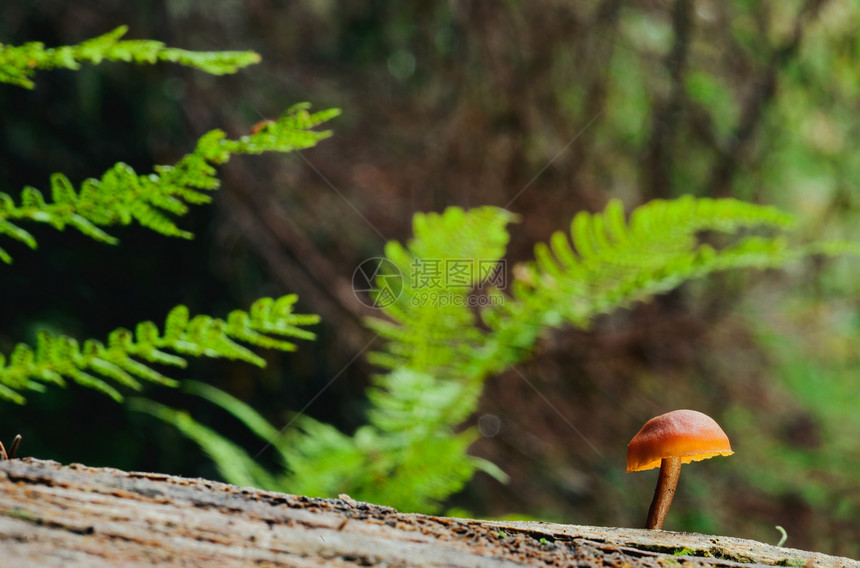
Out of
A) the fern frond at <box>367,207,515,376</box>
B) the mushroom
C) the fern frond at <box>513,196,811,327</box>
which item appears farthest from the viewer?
the fern frond at <box>367,207,515,376</box>

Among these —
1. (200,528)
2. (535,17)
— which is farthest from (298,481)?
(535,17)

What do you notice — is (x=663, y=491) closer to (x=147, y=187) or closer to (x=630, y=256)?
(x=630, y=256)

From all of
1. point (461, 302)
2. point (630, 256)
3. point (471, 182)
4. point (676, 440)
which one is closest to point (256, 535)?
point (676, 440)

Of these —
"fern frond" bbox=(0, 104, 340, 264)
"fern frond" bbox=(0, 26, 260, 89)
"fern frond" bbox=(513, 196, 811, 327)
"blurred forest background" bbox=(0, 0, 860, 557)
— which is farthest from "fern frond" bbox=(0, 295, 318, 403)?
"blurred forest background" bbox=(0, 0, 860, 557)

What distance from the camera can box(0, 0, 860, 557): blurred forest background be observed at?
8.34 feet

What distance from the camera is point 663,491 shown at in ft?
3.11

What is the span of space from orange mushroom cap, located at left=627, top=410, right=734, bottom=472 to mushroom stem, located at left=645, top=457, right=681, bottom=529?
0.06 meters

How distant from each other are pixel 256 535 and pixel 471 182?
83.1 inches

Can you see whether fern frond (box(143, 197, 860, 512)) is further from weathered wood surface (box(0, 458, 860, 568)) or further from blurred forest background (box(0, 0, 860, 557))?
blurred forest background (box(0, 0, 860, 557))

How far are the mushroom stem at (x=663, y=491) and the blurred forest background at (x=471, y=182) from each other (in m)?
1.52

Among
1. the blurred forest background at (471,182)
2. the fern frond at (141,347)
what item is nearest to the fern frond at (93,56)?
the fern frond at (141,347)

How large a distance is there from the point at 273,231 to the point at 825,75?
2604mm

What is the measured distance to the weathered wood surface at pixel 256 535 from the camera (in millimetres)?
684

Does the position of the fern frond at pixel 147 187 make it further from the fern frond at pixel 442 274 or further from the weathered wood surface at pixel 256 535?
the fern frond at pixel 442 274
